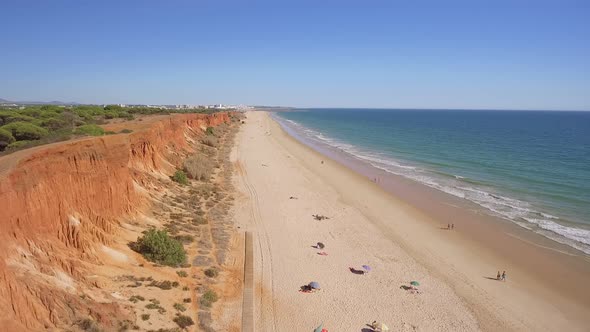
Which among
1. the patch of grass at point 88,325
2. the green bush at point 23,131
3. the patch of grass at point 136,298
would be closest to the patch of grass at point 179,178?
the green bush at point 23,131

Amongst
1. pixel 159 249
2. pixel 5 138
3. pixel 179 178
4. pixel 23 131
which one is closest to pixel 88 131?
pixel 23 131

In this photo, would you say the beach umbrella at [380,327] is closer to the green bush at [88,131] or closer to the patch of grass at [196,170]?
the green bush at [88,131]

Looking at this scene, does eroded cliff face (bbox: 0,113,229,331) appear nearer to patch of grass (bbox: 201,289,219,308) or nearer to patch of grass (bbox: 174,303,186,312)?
patch of grass (bbox: 174,303,186,312)

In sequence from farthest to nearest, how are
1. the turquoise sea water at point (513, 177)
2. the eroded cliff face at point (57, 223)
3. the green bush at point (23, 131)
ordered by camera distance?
the turquoise sea water at point (513, 177), the green bush at point (23, 131), the eroded cliff face at point (57, 223)

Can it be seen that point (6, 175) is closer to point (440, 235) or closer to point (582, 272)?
point (440, 235)

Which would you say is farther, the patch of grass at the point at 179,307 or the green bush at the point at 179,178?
the green bush at the point at 179,178

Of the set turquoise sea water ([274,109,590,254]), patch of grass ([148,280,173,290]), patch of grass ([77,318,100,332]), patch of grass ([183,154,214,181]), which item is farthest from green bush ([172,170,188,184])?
turquoise sea water ([274,109,590,254])

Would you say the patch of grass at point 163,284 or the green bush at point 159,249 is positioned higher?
the green bush at point 159,249
